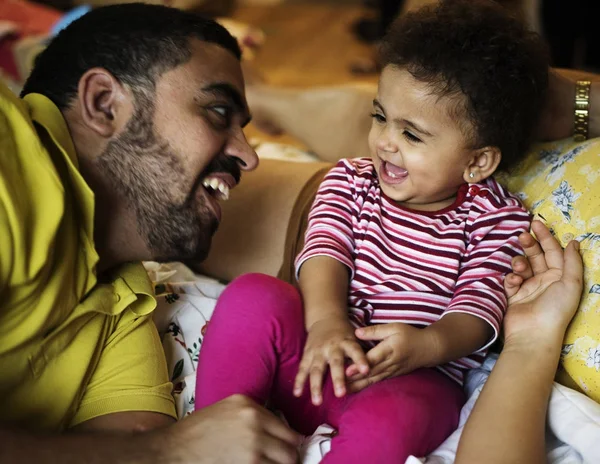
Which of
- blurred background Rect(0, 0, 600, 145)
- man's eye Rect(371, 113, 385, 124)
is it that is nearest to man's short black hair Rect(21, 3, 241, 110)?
man's eye Rect(371, 113, 385, 124)

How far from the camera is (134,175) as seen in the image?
3.84ft

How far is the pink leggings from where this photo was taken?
3.26ft

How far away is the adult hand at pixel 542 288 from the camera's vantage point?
1109mm

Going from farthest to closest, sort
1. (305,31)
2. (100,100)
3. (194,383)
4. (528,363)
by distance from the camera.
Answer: (305,31), (194,383), (100,100), (528,363)

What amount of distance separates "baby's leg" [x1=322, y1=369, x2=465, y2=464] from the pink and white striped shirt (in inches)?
4.3

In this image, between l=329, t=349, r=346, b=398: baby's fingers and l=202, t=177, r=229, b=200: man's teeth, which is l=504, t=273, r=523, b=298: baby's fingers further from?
l=202, t=177, r=229, b=200: man's teeth

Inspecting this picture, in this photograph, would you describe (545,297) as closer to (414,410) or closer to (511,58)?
(414,410)

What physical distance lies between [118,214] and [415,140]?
20.7 inches

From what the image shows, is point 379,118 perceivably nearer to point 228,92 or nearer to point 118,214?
point 228,92

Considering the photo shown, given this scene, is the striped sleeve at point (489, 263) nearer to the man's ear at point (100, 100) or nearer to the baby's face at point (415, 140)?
the baby's face at point (415, 140)

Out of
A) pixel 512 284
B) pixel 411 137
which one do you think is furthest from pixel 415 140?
pixel 512 284

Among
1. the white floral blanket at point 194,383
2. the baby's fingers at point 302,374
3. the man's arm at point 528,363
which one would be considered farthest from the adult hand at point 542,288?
the baby's fingers at point 302,374

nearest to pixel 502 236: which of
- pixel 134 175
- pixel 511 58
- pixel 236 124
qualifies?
pixel 511 58

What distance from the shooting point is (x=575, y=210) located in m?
1.21
